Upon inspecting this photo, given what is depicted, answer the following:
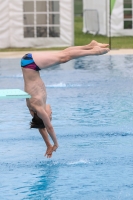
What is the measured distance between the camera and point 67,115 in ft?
39.0

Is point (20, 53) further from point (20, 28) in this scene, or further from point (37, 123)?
point (37, 123)

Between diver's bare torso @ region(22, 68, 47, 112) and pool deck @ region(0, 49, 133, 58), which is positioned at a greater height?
diver's bare torso @ region(22, 68, 47, 112)

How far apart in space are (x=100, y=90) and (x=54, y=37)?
9331mm

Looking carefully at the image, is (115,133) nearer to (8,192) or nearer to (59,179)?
(59,179)

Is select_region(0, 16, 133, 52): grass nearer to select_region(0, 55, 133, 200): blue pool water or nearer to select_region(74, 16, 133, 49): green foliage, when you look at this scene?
select_region(74, 16, 133, 49): green foliage

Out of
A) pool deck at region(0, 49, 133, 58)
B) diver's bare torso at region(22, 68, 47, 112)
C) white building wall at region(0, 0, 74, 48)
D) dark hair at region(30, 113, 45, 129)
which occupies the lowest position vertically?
pool deck at region(0, 49, 133, 58)

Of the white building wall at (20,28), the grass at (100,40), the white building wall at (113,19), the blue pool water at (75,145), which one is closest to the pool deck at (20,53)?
the grass at (100,40)

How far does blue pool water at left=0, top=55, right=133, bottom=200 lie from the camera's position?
7.46m

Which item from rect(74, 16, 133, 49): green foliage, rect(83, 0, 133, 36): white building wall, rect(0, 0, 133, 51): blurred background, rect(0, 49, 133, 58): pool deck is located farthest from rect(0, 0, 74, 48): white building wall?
rect(83, 0, 133, 36): white building wall

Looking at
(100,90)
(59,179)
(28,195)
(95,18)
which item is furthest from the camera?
(95,18)

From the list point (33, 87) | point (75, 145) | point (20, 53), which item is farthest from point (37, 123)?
point (20, 53)

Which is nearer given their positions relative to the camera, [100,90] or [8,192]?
[8,192]

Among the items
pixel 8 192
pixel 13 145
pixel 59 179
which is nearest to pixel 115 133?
pixel 13 145

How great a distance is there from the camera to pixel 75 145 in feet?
31.3
